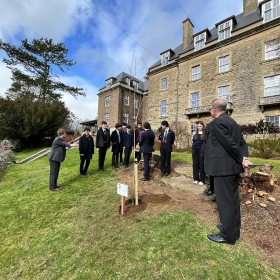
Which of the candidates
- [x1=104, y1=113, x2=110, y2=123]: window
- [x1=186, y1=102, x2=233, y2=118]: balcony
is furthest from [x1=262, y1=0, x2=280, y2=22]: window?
[x1=104, y1=113, x2=110, y2=123]: window

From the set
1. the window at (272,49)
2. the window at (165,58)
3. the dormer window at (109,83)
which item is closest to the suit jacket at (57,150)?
the window at (272,49)

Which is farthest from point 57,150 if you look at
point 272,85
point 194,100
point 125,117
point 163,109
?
point 125,117

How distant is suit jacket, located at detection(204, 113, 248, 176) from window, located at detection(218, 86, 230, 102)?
17095mm

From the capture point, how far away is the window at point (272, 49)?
1438cm

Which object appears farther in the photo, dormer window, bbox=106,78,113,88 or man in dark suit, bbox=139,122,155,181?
dormer window, bbox=106,78,113,88

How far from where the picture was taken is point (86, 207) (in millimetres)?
3695

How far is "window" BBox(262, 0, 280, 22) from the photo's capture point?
47.7 feet

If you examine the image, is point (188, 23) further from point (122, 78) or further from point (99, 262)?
point (99, 262)

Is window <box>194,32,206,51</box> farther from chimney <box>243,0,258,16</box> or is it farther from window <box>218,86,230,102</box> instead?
window <box>218,86,230,102</box>

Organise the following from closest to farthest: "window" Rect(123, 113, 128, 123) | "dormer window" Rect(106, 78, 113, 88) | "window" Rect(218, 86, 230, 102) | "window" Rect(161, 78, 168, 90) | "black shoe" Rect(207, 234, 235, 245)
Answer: "black shoe" Rect(207, 234, 235, 245) → "window" Rect(218, 86, 230, 102) → "window" Rect(161, 78, 168, 90) → "window" Rect(123, 113, 128, 123) → "dormer window" Rect(106, 78, 113, 88)

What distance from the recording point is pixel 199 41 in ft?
63.4

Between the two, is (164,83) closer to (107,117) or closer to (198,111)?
(198,111)

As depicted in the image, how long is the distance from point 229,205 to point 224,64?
19449mm

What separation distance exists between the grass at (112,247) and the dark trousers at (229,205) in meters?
0.21
